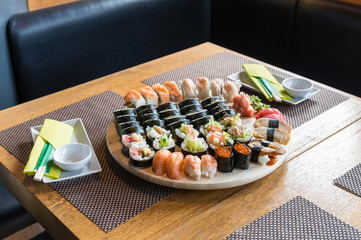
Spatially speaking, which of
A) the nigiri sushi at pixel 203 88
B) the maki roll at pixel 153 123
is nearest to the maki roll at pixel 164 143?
the maki roll at pixel 153 123

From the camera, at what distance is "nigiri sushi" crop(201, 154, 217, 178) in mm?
1243

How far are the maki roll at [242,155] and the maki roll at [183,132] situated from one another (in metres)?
0.15

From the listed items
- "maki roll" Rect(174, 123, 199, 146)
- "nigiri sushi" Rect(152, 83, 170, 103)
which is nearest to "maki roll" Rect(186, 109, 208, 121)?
"maki roll" Rect(174, 123, 199, 146)

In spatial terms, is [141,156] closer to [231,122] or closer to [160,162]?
[160,162]

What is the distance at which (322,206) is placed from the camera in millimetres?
1223

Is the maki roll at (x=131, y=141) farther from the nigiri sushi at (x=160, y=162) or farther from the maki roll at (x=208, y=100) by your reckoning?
the maki roll at (x=208, y=100)

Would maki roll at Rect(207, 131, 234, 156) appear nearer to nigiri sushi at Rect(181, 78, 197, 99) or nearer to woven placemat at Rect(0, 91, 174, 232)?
woven placemat at Rect(0, 91, 174, 232)

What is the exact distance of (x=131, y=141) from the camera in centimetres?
136

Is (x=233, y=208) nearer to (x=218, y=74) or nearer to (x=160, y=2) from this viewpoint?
(x=218, y=74)

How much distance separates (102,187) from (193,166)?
30cm

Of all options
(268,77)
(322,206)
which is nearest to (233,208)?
(322,206)

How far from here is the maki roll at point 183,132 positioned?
1355mm

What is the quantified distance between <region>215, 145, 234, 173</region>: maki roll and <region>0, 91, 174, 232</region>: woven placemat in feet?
0.57

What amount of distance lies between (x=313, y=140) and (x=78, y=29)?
1601mm
